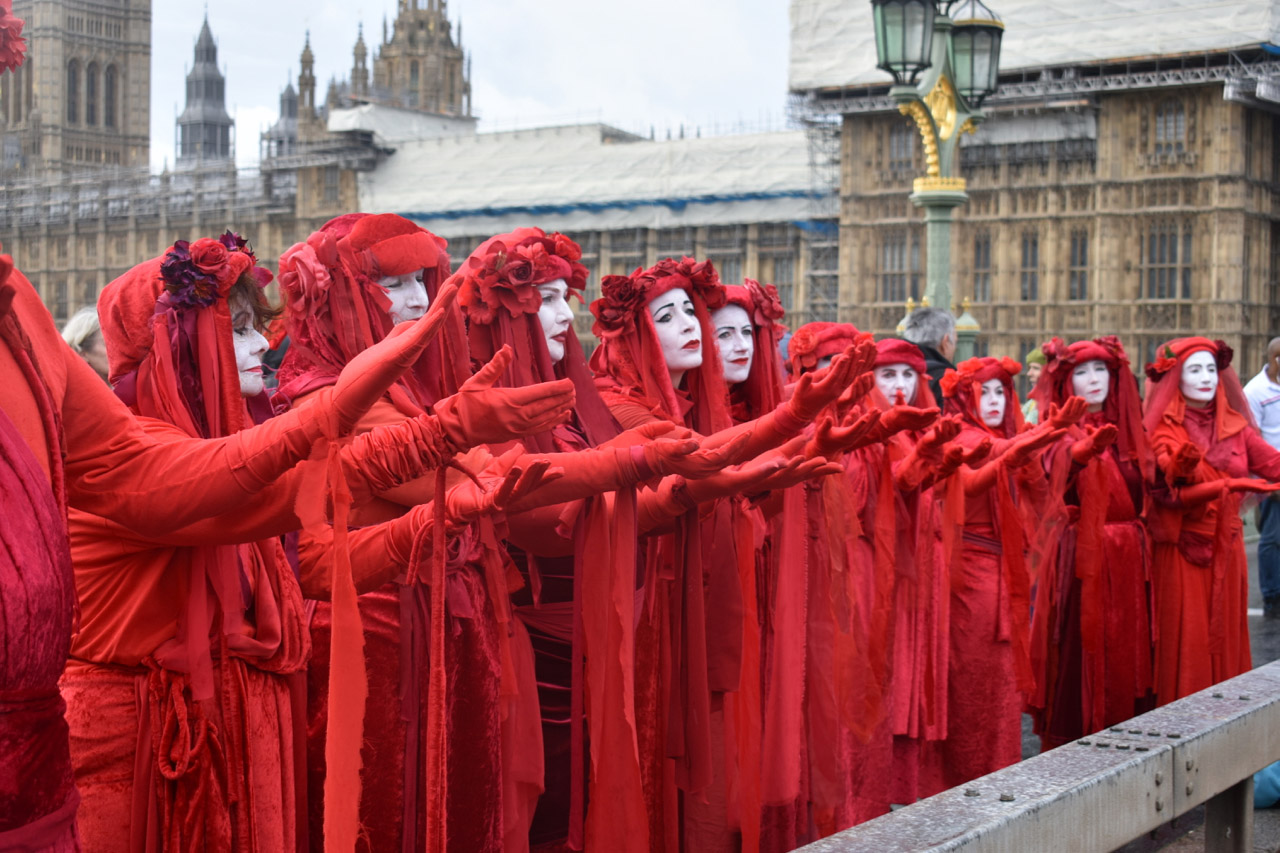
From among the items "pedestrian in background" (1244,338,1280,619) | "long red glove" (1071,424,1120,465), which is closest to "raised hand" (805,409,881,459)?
"long red glove" (1071,424,1120,465)

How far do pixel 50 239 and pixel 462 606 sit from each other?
166 feet

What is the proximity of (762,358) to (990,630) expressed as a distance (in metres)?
1.67

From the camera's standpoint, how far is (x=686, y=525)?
12.1 feet

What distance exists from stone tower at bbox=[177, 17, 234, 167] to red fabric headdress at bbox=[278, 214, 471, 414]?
3244 inches

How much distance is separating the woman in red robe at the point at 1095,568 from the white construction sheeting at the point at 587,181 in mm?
26954

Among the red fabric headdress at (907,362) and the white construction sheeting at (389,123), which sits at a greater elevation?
the white construction sheeting at (389,123)

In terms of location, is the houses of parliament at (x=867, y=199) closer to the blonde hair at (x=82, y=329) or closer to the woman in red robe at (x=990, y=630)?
the woman in red robe at (x=990, y=630)

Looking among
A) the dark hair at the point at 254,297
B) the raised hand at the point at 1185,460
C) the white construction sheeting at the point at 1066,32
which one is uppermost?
the white construction sheeting at the point at 1066,32

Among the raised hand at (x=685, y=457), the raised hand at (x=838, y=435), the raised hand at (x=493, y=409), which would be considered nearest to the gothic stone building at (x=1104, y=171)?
the raised hand at (x=838, y=435)

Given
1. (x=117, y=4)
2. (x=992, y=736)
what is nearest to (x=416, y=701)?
(x=992, y=736)

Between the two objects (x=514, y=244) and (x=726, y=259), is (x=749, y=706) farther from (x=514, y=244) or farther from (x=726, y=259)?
(x=726, y=259)

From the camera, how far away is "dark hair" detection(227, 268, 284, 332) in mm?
3061

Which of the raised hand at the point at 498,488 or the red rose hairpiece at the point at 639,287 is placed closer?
the raised hand at the point at 498,488

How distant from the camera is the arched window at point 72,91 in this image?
280 feet
